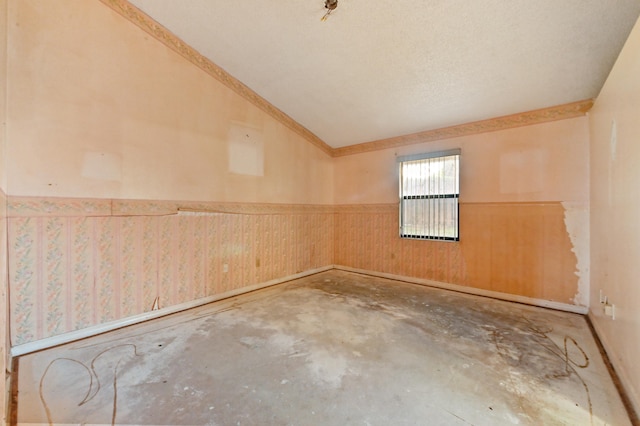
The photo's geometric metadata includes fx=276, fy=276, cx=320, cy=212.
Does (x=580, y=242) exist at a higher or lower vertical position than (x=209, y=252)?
higher

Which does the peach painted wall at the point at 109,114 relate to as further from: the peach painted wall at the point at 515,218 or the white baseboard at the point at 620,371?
the white baseboard at the point at 620,371

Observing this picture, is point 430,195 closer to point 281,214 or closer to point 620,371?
point 281,214

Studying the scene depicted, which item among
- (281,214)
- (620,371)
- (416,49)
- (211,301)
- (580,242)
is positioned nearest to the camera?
(620,371)

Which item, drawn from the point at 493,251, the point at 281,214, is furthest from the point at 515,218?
the point at 281,214

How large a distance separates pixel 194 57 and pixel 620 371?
505 centimetres

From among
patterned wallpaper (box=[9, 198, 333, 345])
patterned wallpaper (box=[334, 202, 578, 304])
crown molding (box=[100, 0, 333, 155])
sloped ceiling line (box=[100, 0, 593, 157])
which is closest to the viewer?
patterned wallpaper (box=[9, 198, 333, 345])

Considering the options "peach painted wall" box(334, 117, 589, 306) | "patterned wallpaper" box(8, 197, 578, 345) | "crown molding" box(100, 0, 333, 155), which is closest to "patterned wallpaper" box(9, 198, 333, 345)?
"patterned wallpaper" box(8, 197, 578, 345)

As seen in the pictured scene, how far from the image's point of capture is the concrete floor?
1656 millimetres

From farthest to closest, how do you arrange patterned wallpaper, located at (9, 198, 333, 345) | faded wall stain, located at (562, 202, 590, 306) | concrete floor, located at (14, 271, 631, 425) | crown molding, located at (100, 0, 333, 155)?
faded wall stain, located at (562, 202, 590, 306)
crown molding, located at (100, 0, 333, 155)
patterned wallpaper, located at (9, 198, 333, 345)
concrete floor, located at (14, 271, 631, 425)

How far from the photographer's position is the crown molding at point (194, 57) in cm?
291

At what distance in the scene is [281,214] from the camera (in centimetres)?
469

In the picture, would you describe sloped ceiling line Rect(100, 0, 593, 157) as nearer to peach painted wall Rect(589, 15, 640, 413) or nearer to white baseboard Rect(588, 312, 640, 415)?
peach painted wall Rect(589, 15, 640, 413)

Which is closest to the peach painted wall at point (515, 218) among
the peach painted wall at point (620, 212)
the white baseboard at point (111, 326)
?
the peach painted wall at point (620, 212)

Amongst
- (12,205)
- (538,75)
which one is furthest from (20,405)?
(538,75)
